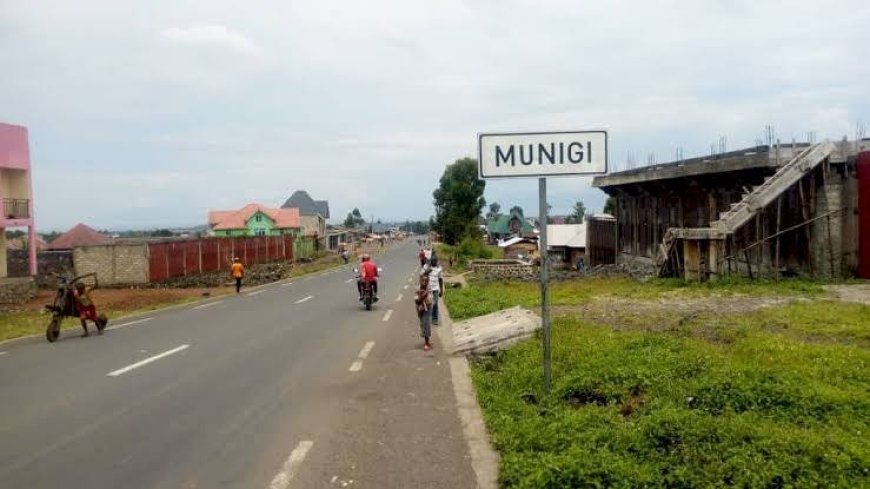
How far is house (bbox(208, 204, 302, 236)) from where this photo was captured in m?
80.5

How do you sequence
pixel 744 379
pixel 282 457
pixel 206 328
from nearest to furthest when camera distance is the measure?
pixel 282 457 < pixel 744 379 < pixel 206 328

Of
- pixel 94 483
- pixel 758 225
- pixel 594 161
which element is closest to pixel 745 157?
pixel 758 225

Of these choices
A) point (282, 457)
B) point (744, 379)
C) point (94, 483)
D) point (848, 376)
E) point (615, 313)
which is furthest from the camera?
point (615, 313)

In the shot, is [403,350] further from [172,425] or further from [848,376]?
[848,376]

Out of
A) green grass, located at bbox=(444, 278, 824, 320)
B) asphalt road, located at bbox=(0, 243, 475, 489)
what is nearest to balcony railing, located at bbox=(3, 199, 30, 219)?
asphalt road, located at bbox=(0, 243, 475, 489)

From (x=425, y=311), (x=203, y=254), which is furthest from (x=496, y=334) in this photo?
(x=203, y=254)

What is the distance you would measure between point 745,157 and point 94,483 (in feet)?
72.8

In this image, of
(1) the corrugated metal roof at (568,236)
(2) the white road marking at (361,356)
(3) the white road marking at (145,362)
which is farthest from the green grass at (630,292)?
(1) the corrugated metal roof at (568,236)

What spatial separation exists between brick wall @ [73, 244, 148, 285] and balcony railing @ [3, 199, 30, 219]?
2.97 m

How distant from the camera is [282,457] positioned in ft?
20.9

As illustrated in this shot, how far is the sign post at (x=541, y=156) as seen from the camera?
7.37 meters

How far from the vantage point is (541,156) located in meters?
7.43

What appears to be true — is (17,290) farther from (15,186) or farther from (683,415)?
(683,415)

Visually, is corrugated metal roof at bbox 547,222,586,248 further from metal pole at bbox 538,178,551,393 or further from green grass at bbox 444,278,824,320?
metal pole at bbox 538,178,551,393
